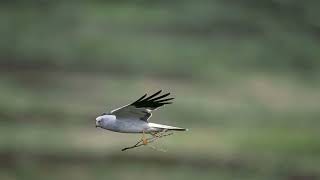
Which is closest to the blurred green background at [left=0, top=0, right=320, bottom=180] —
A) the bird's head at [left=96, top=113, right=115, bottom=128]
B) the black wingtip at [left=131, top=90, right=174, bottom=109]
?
the black wingtip at [left=131, top=90, right=174, bottom=109]

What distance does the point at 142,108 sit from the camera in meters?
3.29

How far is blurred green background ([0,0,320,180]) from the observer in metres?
15.0

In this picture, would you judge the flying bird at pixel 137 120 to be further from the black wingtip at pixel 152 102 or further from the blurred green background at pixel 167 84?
the blurred green background at pixel 167 84

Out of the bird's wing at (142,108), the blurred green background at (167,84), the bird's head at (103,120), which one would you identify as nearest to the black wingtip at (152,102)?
the bird's wing at (142,108)

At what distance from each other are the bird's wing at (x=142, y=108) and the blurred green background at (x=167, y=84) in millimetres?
8614

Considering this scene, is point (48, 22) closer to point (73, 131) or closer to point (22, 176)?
point (73, 131)

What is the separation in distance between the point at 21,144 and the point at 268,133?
4958 mm

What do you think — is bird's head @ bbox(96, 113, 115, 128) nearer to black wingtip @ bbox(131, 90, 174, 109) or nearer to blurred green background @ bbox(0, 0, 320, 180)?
black wingtip @ bbox(131, 90, 174, 109)

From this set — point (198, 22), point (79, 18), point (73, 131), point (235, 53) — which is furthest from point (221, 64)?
point (73, 131)

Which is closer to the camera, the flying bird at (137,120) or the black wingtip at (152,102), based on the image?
the flying bird at (137,120)

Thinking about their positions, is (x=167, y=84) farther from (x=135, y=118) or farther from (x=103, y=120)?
(x=103, y=120)

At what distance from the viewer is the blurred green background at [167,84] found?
49.3 ft

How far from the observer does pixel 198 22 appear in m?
23.6

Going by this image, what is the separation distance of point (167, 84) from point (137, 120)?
16447 mm
